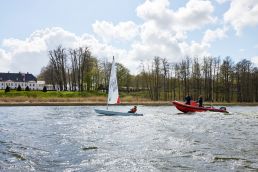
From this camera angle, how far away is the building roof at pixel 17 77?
15911cm

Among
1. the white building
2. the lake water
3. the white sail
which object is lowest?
the lake water

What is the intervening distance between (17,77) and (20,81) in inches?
88.9

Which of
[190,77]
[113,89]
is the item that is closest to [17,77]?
[190,77]

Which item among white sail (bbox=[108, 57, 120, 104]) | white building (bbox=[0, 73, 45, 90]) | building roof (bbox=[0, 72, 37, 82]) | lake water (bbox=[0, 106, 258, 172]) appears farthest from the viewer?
building roof (bbox=[0, 72, 37, 82])

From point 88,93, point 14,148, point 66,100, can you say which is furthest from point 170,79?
point 14,148

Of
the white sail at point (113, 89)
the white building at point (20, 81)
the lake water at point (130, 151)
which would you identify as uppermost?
the white building at point (20, 81)

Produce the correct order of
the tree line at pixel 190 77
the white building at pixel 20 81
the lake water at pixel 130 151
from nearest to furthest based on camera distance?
the lake water at pixel 130 151
the tree line at pixel 190 77
the white building at pixel 20 81

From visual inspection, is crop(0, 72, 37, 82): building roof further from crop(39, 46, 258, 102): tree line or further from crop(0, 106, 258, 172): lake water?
crop(0, 106, 258, 172): lake water

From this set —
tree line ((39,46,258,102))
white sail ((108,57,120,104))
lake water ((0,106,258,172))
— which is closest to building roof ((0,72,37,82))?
tree line ((39,46,258,102))

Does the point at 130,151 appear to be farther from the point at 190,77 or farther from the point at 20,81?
the point at 20,81

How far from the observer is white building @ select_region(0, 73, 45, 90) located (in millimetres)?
158025

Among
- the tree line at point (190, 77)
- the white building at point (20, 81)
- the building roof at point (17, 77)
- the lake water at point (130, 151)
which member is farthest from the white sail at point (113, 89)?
the building roof at point (17, 77)

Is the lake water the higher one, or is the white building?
the white building

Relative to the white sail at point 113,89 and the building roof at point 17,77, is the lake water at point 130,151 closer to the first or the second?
the white sail at point 113,89
